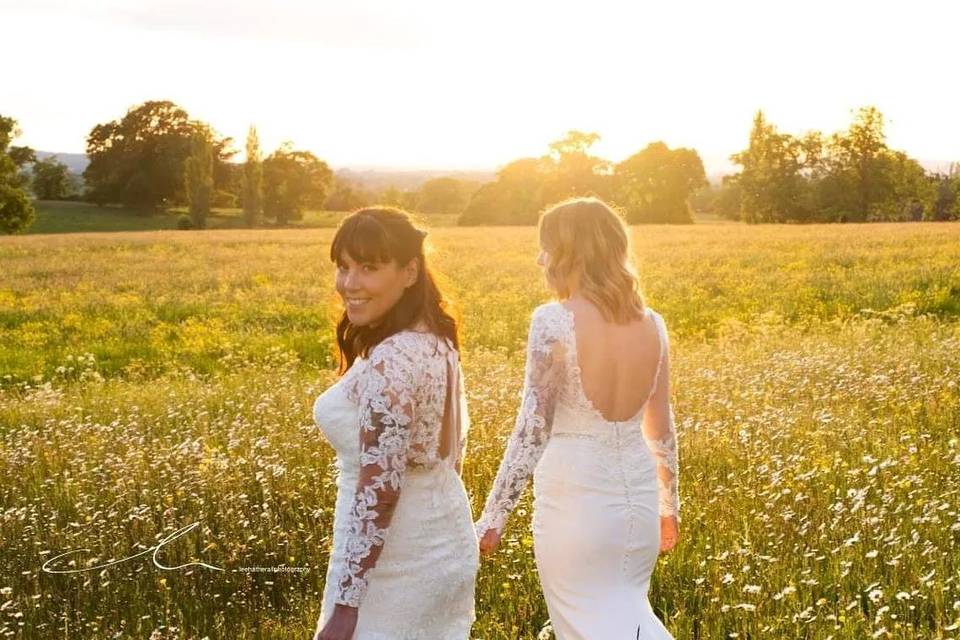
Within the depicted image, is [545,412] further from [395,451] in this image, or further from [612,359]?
[395,451]

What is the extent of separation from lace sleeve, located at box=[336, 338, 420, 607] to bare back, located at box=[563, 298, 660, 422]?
1.13 metres

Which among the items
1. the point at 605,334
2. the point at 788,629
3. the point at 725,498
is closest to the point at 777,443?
the point at 725,498

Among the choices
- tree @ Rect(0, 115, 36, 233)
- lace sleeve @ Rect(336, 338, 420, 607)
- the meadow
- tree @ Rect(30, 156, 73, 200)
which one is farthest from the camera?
tree @ Rect(30, 156, 73, 200)

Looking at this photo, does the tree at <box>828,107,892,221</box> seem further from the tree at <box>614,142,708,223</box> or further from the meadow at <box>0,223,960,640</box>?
the meadow at <box>0,223,960,640</box>

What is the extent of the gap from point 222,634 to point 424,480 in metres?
2.83

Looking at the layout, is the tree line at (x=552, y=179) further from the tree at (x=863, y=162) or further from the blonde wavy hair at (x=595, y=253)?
the blonde wavy hair at (x=595, y=253)

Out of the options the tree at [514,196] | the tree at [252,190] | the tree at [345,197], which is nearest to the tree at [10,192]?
the tree at [252,190]

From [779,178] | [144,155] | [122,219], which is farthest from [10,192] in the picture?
[779,178]

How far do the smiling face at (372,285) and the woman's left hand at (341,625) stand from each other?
97cm

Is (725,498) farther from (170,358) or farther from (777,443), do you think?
(170,358)

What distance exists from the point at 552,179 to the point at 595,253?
3257 inches

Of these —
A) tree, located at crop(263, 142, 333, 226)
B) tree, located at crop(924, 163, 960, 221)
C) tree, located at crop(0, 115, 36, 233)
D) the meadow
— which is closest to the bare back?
the meadow

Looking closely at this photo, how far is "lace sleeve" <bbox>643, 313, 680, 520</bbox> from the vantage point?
174 inches

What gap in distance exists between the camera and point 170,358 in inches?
651
